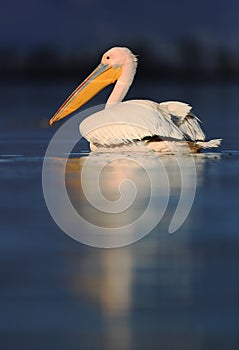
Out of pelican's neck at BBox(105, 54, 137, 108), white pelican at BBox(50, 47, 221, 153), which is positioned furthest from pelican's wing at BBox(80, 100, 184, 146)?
pelican's neck at BBox(105, 54, 137, 108)

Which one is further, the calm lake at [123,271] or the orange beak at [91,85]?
the orange beak at [91,85]

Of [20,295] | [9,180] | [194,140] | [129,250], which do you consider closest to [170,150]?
[194,140]

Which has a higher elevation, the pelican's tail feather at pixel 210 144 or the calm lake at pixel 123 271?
the calm lake at pixel 123 271

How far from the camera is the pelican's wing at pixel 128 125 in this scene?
7.57 metres

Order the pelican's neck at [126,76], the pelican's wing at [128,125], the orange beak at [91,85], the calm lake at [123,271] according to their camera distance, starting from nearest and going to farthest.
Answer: the calm lake at [123,271]
the pelican's wing at [128,125]
the pelican's neck at [126,76]
the orange beak at [91,85]

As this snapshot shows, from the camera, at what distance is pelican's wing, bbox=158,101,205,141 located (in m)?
7.88

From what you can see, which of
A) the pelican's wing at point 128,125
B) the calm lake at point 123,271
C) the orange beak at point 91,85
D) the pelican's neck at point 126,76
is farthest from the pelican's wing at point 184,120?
the orange beak at point 91,85

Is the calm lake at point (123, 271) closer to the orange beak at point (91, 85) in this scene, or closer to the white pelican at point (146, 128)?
the white pelican at point (146, 128)

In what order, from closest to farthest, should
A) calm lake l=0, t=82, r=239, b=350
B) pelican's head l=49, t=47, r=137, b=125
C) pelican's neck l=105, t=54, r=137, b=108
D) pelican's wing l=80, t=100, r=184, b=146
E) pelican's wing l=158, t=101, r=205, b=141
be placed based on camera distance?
calm lake l=0, t=82, r=239, b=350 → pelican's wing l=80, t=100, r=184, b=146 → pelican's wing l=158, t=101, r=205, b=141 → pelican's neck l=105, t=54, r=137, b=108 → pelican's head l=49, t=47, r=137, b=125

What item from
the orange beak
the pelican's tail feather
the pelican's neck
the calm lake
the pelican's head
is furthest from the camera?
the orange beak

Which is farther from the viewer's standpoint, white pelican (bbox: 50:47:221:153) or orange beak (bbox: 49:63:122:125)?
orange beak (bbox: 49:63:122:125)

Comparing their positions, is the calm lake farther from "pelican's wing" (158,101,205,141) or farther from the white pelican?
"pelican's wing" (158,101,205,141)

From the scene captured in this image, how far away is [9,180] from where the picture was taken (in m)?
6.59

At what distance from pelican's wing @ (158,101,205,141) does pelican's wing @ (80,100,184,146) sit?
5.4 inches
